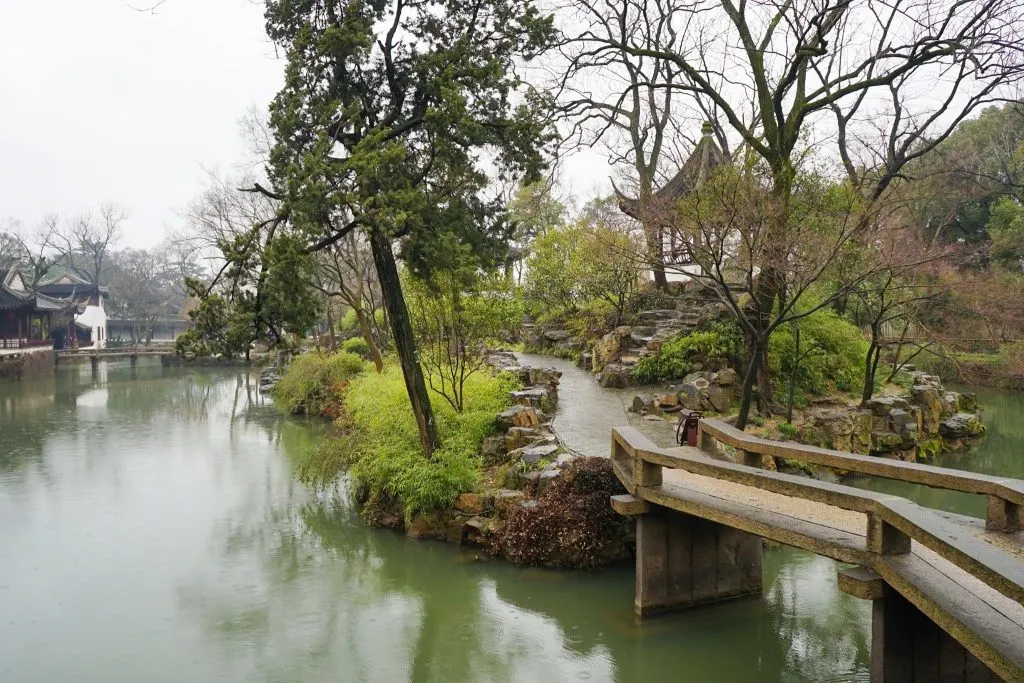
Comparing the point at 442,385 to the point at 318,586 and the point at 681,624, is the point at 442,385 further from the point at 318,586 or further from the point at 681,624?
the point at 681,624

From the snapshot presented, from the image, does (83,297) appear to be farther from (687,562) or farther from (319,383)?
(687,562)

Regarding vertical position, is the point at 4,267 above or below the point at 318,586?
above

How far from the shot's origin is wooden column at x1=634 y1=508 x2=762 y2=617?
25.5ft

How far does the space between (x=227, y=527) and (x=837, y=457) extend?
9.22 metres

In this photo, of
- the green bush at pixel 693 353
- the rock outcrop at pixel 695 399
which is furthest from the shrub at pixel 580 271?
the rock outcrop at pixel 695 399

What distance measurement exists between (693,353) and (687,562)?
26.6 ft

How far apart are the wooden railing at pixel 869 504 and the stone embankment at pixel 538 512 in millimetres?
673

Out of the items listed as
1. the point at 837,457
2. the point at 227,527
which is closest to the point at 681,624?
the point at 837,457

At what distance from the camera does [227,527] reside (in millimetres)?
11805

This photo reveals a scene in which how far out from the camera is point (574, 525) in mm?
9055

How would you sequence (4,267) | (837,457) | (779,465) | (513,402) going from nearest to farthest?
(837,457)
(779,465)
(513,402)
(4,267)

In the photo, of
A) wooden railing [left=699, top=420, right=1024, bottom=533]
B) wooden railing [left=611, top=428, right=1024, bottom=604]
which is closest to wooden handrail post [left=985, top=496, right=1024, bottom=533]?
wooden railing [left=699, top=420, right=1024, bottom=533]

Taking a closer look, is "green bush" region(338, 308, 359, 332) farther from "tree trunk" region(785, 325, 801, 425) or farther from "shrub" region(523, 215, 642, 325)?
"tree trunk" region(785, 325, 801, 425)

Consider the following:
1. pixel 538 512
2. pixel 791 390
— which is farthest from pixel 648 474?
pixel 791 390
